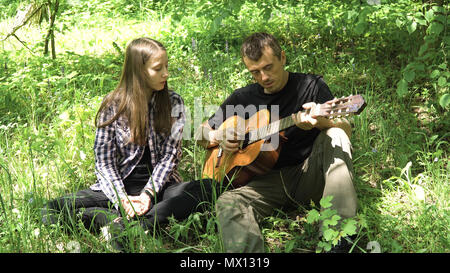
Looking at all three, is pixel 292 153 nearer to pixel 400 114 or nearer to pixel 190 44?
pixel 400 114

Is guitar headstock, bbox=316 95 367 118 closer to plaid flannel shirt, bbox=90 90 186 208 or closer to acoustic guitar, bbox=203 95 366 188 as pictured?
acoustic guitar, bbox=203 95 366 188

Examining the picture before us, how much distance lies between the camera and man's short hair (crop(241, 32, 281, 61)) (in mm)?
2775

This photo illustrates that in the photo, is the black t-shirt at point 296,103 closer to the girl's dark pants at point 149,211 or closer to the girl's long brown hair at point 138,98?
the girl's dark pants at point 149,211

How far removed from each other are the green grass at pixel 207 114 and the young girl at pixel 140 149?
0.14 metres

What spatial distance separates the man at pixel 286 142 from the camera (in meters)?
2.55

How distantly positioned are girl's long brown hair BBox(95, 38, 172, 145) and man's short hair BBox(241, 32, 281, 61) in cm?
52

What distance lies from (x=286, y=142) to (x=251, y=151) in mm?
236

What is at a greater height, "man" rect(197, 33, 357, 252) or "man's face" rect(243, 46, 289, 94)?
"man's face" rect(243, 46, 289, 94)

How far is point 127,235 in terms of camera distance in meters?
2.37

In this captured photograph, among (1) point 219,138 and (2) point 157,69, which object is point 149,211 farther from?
(2) point 157,69

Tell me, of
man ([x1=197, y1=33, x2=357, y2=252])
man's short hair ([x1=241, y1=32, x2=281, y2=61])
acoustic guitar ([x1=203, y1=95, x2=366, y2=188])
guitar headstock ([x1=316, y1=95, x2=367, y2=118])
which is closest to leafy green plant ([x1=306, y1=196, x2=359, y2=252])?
man ([x1=197, y1=33, x2=357, y2=252])

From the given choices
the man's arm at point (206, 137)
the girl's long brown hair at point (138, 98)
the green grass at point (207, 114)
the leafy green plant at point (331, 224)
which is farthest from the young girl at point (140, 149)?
the leafy green plant at point (331, 224)
